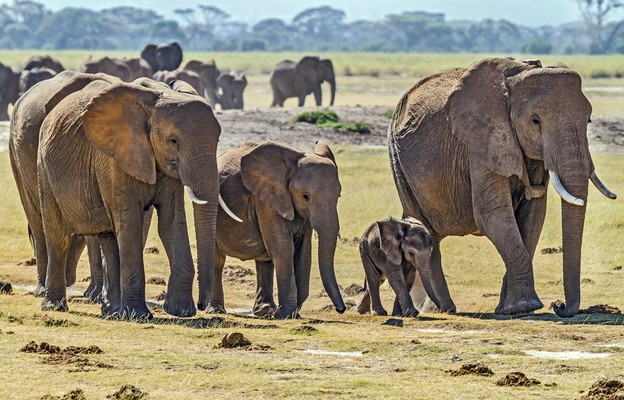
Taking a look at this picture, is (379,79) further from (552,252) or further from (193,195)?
(193,195)

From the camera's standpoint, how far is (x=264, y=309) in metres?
16.2

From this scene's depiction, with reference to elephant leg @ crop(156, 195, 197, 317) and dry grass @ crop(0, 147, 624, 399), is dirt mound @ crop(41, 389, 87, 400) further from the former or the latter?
elephant leg @ crop(156, 195, 197, 317)

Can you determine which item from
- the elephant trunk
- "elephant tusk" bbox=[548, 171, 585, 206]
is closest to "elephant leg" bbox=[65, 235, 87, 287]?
the elephant trunk

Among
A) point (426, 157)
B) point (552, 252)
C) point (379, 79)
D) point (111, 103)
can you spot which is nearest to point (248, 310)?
point (426, 157)

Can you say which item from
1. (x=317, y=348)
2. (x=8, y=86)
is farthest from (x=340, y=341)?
(x=8, y=86)

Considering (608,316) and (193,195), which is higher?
(193,195)

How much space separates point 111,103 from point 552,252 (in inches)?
333

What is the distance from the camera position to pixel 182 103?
46.5ft

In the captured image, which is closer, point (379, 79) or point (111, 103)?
point (111, 103)

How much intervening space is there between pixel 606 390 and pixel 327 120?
27349mm

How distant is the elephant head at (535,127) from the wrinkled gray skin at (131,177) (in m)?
2.90

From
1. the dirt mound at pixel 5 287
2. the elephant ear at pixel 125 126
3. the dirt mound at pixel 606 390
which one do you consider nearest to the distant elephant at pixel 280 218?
the elephant ear at pixel 125 126

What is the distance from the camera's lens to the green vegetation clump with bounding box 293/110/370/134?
36.4 meters

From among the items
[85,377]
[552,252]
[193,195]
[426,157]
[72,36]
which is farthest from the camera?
[72,36]
